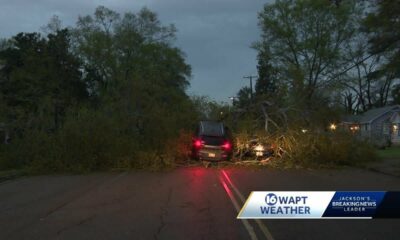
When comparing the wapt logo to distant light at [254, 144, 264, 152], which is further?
distant light at [254, 144, 264, 152]

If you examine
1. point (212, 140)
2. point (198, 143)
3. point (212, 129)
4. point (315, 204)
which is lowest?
point (315, 204)

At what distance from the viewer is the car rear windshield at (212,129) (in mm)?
24141

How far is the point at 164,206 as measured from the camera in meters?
12.5

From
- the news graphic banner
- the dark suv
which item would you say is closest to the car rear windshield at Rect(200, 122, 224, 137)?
the dark suv

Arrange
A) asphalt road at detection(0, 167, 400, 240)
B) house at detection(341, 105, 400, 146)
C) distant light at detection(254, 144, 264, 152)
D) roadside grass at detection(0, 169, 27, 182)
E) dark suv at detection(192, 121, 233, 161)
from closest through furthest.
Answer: asphalt road at detection(0, 167, 400, 240) < roadside grass at detection(0, 169, 27, 182) < dark suv at detection(192, 121, 233, 161) < distant light at detection(254, 144, 264, 152) < house at detection(341, 105, 400, 146)

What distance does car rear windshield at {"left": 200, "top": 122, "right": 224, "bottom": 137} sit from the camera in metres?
24.1

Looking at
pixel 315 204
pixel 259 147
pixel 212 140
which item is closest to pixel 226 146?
pixel 212 140

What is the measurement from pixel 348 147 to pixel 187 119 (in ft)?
24.1

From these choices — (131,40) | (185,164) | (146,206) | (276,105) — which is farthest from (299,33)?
(146,206)

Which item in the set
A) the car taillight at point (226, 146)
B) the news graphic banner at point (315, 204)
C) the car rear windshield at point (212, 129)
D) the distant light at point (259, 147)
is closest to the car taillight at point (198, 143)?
the car rear windshield at point (212, 129)

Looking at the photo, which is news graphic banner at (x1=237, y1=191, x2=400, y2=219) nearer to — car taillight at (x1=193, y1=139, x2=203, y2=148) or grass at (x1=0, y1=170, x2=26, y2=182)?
grass at (x1=0, y1=170, x2=26, y2=182)

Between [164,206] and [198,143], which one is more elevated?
[198,143]

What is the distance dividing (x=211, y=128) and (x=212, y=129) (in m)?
0.09

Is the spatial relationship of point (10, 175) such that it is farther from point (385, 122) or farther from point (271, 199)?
point (385, 122)
